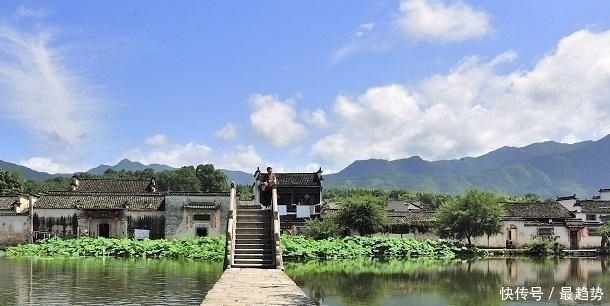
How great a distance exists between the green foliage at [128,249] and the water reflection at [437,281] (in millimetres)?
7414

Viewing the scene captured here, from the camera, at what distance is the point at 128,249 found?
120ft

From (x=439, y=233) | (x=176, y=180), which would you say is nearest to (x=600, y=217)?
(x=439, y=233)

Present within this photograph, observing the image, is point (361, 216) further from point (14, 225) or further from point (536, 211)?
point (14, 225)

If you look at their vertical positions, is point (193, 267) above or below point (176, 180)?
below

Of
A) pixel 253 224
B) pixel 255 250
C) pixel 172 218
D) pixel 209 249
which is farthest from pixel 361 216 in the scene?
pixel 255 250

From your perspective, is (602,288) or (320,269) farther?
(320,269)

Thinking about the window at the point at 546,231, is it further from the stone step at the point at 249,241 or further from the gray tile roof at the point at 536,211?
the stone step at the point at 249,241

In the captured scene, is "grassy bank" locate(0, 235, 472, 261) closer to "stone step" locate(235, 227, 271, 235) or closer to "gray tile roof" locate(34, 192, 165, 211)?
"gray tile roof" locate(34, 192, 165, 211)

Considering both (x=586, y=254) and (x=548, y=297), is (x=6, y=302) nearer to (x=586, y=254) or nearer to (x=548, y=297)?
(x=548, y=297)

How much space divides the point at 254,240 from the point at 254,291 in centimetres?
689

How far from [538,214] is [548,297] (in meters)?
34.1

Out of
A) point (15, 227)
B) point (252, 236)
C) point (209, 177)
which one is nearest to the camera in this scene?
point (252, 236)

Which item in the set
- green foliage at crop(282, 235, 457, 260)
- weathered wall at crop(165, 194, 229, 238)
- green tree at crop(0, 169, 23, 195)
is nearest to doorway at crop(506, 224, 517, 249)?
green foliage at crop(282, 235, 457, 260)

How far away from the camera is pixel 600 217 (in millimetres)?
57906
